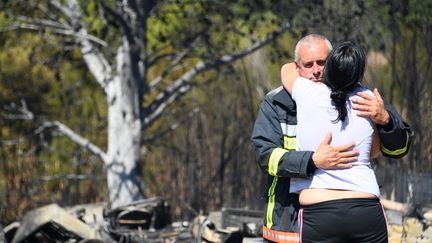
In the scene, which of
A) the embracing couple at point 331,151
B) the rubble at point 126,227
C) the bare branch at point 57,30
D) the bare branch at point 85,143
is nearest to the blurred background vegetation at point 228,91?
the bare branch at point 57,30

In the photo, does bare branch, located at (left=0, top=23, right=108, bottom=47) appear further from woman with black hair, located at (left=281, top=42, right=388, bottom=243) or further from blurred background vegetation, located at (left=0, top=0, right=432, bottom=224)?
woman with black hair, located at (left=281, top=42, right=388, bottom=243)

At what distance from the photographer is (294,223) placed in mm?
4543

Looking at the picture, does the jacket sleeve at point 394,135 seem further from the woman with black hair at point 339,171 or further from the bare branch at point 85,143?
the bare branch at point 85,143

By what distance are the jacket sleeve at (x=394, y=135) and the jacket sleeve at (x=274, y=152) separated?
341 millimetres

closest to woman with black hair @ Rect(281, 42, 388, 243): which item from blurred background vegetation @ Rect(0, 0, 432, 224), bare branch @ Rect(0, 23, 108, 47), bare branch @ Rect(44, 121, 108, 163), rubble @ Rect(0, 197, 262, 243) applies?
rubble @ Rect(0, 197, 262, 243)

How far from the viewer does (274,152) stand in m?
4.55

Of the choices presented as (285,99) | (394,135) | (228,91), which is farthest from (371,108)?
(228,91)

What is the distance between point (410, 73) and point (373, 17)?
7.43 feet

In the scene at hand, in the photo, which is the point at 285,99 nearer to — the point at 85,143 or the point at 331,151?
the point at 331,151

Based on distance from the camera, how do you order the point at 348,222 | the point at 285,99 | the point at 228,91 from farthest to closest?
the point at 228,91 → the point at 285,99 → the point at 348,222

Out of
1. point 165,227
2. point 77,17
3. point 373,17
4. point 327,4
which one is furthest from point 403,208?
point 77,17

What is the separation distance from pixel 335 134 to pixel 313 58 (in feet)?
1.26

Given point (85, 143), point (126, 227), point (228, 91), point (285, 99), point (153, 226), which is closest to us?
point (285, 99)

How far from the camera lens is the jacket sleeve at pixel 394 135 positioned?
14.7 feet
